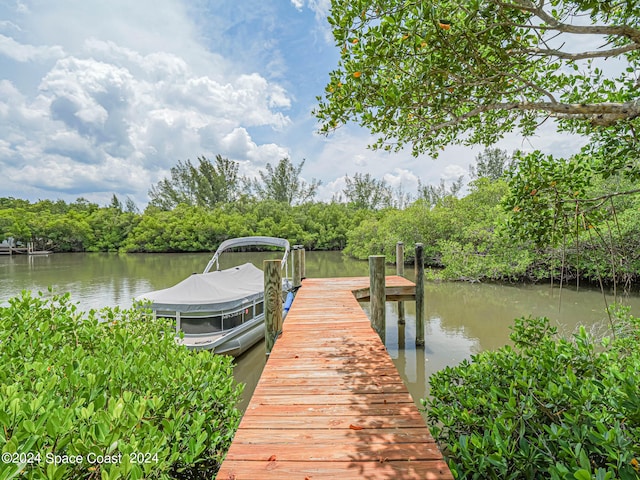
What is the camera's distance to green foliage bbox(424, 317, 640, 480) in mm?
1512

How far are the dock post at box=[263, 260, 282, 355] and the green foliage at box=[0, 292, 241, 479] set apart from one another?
92cm

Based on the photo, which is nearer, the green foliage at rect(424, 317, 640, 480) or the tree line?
the green foliage at rect(424, 317, 640, 480)

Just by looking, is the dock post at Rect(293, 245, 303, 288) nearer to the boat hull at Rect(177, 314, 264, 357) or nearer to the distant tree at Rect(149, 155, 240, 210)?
the boat hull at Rect(177, 314, 264, 357)

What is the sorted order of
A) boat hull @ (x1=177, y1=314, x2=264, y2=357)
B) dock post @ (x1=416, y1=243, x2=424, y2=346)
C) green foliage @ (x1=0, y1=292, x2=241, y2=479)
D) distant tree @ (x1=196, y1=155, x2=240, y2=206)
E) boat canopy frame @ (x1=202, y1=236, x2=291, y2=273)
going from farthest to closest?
distant tree @ (x1=196, y1=155, x2=240, y2=206) → boat canopy frame @ (x1=202, y1=236, x2=291, y2=273) → dock post @ (x1=416, y1=243, x2=424, y2=346) → boat hull @ (x1=177, y1=314, x2=264, y2=357) → green foliage @ (x1=0, y1=292, x2=241, y2=479)

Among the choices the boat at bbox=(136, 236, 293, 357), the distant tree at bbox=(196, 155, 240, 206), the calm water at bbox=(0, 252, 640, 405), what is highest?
the distant tree at bbox=(196, 155, 240, 206)

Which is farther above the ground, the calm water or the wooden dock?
the wooden dock

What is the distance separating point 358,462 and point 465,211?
18356 mm

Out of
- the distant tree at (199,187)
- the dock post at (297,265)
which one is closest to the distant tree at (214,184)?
the distant tree at (199,187)

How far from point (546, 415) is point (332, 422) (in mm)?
1501

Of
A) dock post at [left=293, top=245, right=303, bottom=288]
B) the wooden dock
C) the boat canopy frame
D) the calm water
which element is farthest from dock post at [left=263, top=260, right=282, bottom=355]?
the boat canopy frame

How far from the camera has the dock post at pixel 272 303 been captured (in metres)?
3.74

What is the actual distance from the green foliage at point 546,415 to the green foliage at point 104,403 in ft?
5.43

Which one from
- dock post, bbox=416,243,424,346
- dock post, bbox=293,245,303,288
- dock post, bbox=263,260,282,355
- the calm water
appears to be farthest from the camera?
dock post, bbox=293,245,303,288

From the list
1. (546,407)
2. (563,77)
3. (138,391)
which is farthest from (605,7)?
(138,391)
